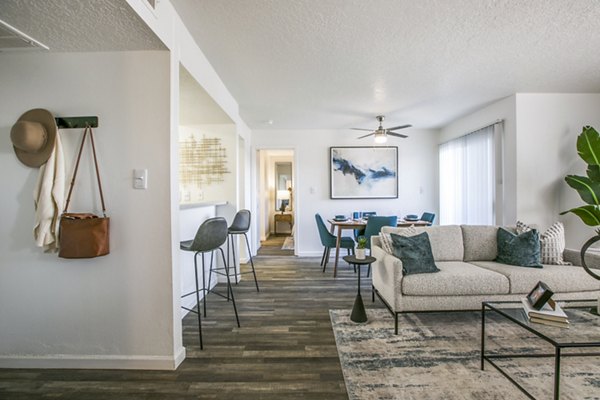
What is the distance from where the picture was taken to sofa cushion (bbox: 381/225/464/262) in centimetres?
287

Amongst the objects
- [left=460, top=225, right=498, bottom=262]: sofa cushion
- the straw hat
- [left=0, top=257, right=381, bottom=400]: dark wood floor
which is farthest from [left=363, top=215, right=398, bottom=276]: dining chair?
the straw hat

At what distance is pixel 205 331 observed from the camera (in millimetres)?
2365

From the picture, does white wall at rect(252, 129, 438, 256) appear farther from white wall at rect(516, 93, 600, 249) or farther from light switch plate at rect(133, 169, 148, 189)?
light switch plate at rect(133, 169, 148, 189)

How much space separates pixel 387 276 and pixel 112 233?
2.24 metres

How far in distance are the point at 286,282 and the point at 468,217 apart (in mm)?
3201

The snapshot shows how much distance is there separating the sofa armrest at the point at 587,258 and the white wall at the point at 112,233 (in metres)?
3.73

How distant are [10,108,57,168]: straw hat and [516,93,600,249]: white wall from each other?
4832mm

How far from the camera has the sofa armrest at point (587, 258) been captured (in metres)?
2.51

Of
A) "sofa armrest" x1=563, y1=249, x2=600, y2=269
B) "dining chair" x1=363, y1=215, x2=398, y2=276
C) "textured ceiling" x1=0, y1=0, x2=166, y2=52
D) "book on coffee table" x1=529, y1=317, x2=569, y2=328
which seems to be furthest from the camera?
"dining chair" x1=363, y1=215, x2=398, y2=276

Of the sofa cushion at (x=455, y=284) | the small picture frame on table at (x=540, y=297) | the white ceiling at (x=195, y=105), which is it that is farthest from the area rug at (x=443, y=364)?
the white ceiling at (x=195, y=105)

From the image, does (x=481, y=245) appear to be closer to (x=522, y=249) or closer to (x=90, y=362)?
(x=522, y=249)

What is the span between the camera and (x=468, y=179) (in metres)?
4.41

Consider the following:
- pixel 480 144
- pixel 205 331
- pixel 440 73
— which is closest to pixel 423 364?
pixel 205 331

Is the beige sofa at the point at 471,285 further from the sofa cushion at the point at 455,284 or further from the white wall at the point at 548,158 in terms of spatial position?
the white wall at the point at 548,158
